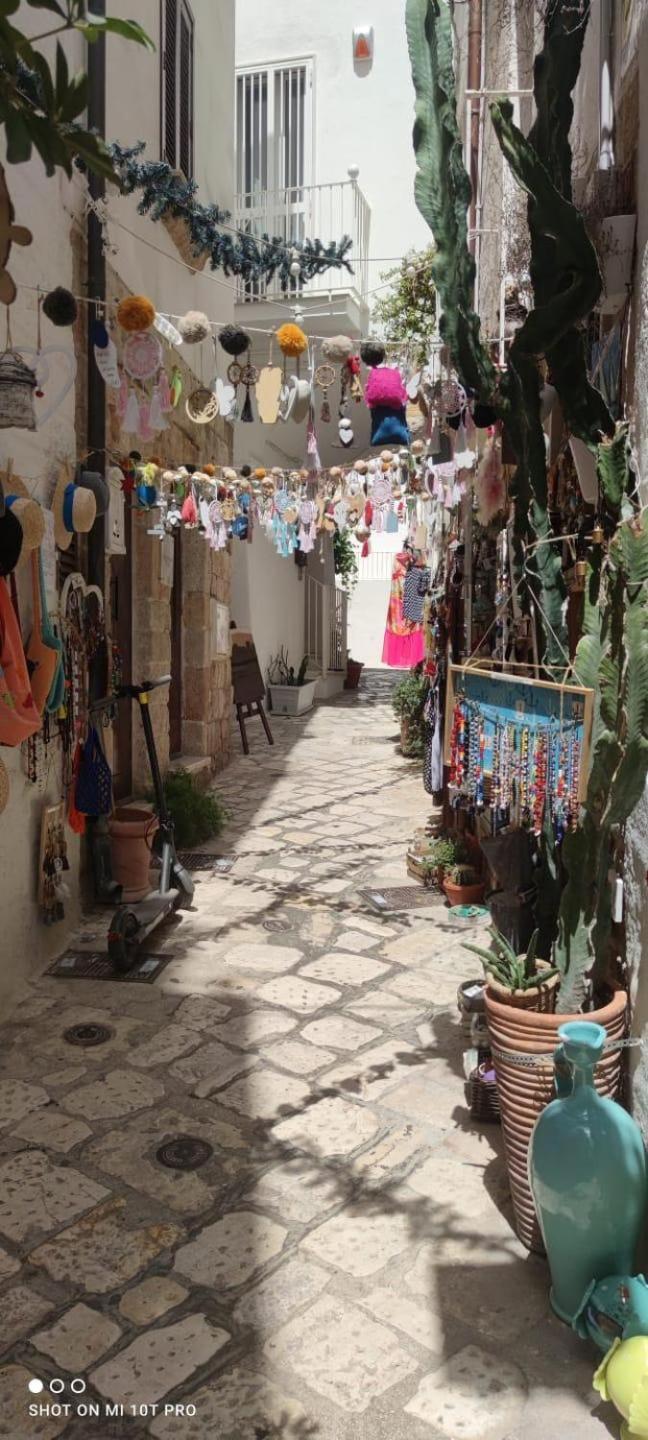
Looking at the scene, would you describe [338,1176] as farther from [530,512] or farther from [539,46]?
[539,46]

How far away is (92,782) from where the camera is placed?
4902 millimetres

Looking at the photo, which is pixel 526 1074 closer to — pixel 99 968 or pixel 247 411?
pixel 99 968

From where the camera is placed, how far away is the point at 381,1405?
2.13 m

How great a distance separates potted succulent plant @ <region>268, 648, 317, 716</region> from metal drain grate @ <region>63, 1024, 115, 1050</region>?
9.46m

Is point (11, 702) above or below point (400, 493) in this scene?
below

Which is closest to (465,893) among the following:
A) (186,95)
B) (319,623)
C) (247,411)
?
(247,411)

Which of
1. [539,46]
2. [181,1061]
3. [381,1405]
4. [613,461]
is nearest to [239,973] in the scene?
[181,1061]

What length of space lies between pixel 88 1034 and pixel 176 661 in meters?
4.82

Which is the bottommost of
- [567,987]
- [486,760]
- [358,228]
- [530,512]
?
[567,987]

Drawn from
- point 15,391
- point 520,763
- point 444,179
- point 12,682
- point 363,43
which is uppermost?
point 363,43

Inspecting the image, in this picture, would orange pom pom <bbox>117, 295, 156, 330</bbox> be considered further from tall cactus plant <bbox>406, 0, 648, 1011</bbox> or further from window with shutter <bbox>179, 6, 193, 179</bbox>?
window with shutter <bbox>179, 6, 193, 179</bbox>

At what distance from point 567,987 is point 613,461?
1.46 metres

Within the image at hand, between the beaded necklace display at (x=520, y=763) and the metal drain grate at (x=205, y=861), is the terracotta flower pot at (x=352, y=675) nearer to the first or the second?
the metal drain grate at (x=205, y=861)

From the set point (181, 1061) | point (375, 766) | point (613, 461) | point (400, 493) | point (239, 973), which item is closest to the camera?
point (613, 461)
